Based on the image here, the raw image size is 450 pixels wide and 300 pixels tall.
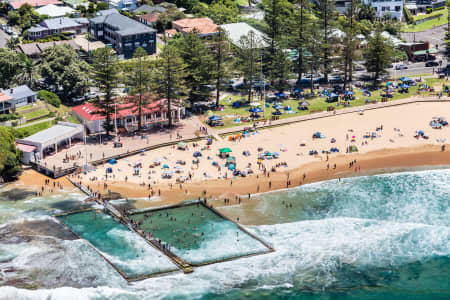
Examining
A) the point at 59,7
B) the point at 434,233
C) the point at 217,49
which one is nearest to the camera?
the point at 434,233

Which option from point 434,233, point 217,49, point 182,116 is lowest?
point 434,233

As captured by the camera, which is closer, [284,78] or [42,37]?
[284,78]

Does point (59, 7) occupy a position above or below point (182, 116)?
above

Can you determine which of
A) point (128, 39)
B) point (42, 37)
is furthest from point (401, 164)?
point (42, 37)

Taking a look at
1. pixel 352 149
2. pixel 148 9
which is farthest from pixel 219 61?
pixel 148 9

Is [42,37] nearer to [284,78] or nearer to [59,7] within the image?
[59,7]

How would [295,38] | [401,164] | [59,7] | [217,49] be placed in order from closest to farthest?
[401,164], [217,49], [295,38], [59,7]

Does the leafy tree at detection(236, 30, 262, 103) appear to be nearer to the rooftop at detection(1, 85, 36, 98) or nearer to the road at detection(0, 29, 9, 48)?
the rooftop at detection(1, 85, 36, 98)

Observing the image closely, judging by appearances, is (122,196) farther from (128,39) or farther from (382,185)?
(128,39)

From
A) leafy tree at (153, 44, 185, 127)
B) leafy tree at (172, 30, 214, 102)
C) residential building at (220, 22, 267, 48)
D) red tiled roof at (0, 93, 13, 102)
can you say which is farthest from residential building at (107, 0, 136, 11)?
red tiled roof at (0, 93, 13, 102)
